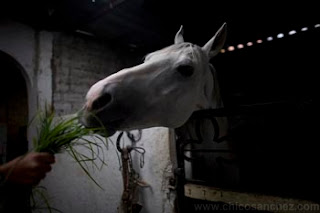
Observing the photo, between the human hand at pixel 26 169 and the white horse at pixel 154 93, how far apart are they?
0.25m

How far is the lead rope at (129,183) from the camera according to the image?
1.37m

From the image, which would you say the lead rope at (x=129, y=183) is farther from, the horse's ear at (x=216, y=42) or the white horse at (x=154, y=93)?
the horse's ear at (x=216, y=42)

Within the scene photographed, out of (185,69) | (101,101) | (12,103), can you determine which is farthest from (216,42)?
(12,103)

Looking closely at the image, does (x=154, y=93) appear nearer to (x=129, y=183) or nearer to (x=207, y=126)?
(x=207, y=126)

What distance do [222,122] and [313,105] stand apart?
722mm

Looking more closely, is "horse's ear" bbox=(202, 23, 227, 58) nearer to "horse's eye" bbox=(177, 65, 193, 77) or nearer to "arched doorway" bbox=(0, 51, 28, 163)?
"horse's eye" bbox=(177, 65, 193, 77)

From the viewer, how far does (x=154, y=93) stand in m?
1.12

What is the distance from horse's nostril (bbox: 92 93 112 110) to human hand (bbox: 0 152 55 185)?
0.32 m

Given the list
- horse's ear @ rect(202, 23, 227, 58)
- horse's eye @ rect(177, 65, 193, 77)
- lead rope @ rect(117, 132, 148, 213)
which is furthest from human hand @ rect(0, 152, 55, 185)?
horse's ear @ rect(202, 23, 227, 58)

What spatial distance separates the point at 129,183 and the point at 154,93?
673mm

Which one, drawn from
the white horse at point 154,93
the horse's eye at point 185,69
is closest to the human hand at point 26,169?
the white horse at point 154,93

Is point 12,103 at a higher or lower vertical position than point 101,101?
higher

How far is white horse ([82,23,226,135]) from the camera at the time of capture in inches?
38.7

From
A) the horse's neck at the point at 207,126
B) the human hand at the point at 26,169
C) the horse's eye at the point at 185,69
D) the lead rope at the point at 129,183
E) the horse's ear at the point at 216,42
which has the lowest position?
the lead rope at the point at 129,183
